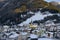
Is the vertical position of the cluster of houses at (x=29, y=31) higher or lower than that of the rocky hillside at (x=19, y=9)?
lower

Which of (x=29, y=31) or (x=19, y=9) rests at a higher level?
(x=19, y=9)

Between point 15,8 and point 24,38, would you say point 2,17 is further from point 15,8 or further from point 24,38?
point 24,38

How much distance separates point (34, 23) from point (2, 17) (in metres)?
0.49

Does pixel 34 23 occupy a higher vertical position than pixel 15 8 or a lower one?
lower

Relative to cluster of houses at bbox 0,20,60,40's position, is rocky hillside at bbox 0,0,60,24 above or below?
above

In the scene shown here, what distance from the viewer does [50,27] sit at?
2.92m

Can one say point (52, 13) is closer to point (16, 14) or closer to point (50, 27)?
point (50, 27)

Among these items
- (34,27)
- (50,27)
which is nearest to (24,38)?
(34,27)

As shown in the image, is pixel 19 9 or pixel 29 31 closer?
pixel 29 31

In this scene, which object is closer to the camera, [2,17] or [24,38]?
[24,38]

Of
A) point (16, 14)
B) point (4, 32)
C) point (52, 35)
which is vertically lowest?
point (52, 35)

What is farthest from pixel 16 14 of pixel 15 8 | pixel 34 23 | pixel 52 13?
pixel 52 13

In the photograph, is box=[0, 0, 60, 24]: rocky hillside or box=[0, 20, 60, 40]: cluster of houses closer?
box=[0, 20, 60, 40]: cluster of houses

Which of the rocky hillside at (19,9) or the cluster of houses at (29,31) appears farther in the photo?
the rocky hillside at (19,9)
